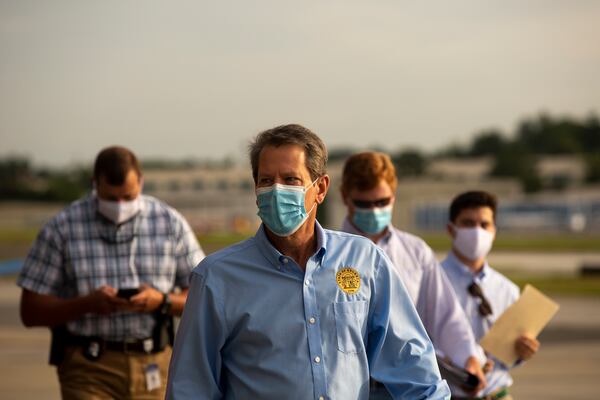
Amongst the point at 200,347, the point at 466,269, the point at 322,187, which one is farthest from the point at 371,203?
the point at 200,347

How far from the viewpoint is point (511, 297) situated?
6.27 meters

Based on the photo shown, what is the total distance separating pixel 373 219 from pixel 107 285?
4.91 feet

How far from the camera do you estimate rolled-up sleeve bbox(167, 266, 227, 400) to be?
10.8 feet

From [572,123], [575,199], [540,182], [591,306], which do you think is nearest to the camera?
[591,306]

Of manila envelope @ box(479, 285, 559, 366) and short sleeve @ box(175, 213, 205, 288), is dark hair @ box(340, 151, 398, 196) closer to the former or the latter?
manila envelope @ box(479, 285, 559, 366)

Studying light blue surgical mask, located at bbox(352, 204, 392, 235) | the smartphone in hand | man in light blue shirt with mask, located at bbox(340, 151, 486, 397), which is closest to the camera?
man in light blue shirt with mask, located at bbox(340, 151, 486, 397)

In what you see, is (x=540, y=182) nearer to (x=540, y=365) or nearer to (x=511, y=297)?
(x=540, y=365)

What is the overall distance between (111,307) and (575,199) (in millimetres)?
116121

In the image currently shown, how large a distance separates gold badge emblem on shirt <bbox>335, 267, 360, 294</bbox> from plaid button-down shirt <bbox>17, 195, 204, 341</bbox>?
2810 millimetres

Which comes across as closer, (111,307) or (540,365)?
(111,307)

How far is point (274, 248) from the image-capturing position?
3.37 metres

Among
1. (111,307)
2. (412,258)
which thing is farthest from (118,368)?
(412,258)

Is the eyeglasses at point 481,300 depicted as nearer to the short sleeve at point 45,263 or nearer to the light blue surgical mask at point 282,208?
the short sleeve at point 45,263

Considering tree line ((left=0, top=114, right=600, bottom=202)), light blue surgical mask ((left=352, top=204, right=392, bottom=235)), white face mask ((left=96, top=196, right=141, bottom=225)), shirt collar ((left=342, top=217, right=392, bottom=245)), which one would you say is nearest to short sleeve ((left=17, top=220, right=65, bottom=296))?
white face mask ((left=96, top=196, right=141, bottom=225))
